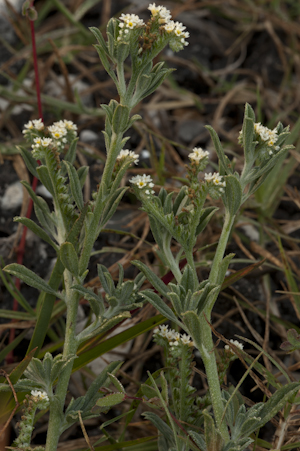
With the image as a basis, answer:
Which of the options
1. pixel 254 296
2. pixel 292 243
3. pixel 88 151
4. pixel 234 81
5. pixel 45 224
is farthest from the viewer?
pixel 234 81

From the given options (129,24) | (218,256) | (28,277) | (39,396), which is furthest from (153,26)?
(39,396)

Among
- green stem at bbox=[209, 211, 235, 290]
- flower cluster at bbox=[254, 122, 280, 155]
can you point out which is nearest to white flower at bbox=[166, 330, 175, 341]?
green stem at bbox=[209, 211, 235, 290]

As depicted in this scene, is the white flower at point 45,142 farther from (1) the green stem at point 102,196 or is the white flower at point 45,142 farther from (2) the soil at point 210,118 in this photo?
(2) the soil at point 210,118

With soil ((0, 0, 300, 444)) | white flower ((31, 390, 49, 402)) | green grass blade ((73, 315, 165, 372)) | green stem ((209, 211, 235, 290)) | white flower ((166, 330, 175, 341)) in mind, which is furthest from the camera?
soil ((0, 0, 300, 444))

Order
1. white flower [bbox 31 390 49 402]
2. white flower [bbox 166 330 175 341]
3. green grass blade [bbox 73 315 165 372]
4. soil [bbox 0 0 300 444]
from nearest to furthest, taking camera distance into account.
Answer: white flower [bbox 31 390 49 402] < white flower [bbox 166 330 175 341] < green grass blade [bbox 73 315 165 372] < soil [bbox 0 0 300 444]

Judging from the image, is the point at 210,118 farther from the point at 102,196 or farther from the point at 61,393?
the point at 61,393

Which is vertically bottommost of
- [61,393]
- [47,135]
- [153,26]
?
[61,393]

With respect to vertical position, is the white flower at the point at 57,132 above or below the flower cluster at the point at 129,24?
below

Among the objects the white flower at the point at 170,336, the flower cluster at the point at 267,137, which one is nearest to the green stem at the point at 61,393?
the white flower at the point at 170,336

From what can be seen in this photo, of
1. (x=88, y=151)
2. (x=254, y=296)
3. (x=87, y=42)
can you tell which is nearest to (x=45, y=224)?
(x=254, y=296)

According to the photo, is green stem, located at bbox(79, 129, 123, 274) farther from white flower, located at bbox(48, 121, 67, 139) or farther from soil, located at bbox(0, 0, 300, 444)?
soil, located at bbox(0, 0, 300, 444)

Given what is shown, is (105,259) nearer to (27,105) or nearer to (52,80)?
(27,105)
